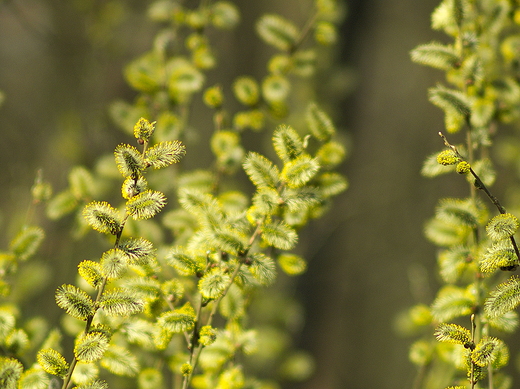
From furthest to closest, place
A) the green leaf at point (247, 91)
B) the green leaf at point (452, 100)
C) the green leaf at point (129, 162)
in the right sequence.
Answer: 1. the green leaf at point (247, 91)
2. the green leaf at point (452, 100)
3. the green leaf at point (129, 162)

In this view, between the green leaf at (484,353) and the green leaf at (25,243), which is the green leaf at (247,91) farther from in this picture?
the green leaf at (484,353)

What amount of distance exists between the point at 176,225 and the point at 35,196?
20cm

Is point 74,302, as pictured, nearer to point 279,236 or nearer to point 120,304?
point 120,304

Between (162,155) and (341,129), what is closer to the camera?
(162,155)

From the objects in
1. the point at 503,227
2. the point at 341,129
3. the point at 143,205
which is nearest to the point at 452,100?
the point at 503,227

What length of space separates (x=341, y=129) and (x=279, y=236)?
1.20 m

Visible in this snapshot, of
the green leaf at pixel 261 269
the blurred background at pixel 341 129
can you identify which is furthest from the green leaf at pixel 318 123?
the blurred background at pixel 341 129

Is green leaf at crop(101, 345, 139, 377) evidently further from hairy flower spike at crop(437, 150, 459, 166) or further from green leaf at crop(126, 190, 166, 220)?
hairy flower spike at crop(437, 150, 459, 166)

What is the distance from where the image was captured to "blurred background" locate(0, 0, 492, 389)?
1192 millimetres

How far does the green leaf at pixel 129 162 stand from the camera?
374 millimetres

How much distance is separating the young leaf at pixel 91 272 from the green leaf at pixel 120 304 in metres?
0.02

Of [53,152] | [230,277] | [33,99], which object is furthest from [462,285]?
[33,99]

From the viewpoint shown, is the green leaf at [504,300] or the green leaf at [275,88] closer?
the green leaf at [504,300]

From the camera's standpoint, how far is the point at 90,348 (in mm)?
384
